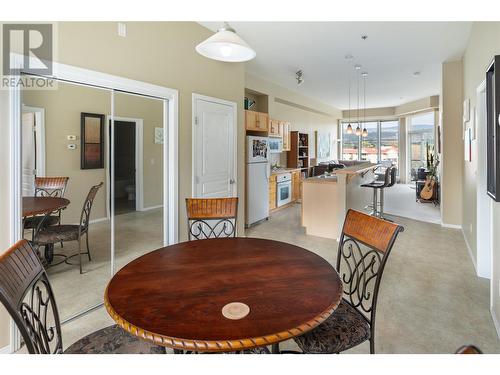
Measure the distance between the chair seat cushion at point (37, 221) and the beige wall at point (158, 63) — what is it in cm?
Result: 19

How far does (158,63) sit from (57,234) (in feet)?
6.03

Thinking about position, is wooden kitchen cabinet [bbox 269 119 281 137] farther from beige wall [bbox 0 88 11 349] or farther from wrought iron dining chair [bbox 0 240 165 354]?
wrought iron dining chair [bbox 0 240 165 354]

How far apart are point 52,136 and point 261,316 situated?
7.44 ft

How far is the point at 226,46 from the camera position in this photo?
1.86m

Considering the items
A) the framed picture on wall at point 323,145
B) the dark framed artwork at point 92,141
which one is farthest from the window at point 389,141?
the dark framed artwork at point 92,141

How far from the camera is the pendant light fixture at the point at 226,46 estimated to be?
68.4 inches

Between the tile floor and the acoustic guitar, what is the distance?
10.6 ft

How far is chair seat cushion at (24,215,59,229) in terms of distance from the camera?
2.22 metres

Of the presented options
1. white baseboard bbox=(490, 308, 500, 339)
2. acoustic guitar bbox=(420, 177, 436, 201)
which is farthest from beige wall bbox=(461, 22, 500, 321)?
acoustic guitar bbox=(420, 177, 436, 201)

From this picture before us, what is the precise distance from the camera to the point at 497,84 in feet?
6.54

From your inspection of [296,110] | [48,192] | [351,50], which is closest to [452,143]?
[351,50]

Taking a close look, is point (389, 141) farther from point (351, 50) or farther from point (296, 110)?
point (351, 50)

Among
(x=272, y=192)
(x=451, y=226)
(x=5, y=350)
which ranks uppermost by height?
(x=272, y=192)

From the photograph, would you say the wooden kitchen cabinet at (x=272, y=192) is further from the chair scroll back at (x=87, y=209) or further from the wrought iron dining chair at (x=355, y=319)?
the wrought iron dining chair at (x=355, y=319)
